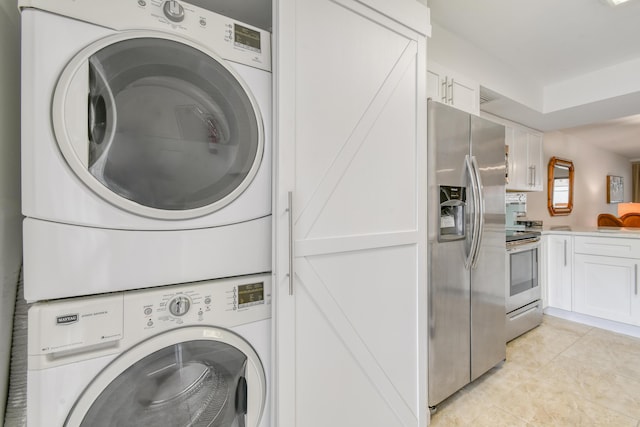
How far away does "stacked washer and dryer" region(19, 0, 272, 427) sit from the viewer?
29.2 inches

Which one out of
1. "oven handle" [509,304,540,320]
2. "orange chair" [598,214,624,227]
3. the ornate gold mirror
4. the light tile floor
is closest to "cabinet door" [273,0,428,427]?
the light tile floor

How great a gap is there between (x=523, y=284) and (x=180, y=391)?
3076 millimetres

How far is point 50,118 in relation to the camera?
742mm

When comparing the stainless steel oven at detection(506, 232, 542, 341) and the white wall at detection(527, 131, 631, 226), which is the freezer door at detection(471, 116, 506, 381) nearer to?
the stainless steel oven at detection(506, 232, 542, 341)

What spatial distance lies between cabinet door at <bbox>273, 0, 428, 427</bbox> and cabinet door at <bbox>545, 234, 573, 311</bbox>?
110 inches

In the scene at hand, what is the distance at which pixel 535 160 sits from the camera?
3.80 m

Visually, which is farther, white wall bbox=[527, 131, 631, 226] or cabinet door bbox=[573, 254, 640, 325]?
white wall bbox=[527, 131, 631, 226]

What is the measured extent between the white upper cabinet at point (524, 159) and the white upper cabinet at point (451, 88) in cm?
137

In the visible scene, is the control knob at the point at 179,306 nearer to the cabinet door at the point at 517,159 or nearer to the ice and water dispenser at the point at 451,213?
the ice and water dispenser at the point at 451,213

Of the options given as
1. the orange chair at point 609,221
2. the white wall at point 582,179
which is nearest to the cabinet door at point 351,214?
the white wall at point 582,179

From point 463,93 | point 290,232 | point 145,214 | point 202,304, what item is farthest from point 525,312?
point 145,214

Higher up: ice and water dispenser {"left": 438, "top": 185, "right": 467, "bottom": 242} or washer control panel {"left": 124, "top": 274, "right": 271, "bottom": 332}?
ice and water dispenser {"left": 438, "top": 185, "right": 467, "bottom": 242}

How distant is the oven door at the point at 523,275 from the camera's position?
2.66 metres

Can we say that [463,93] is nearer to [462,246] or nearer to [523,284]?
[462,246]
